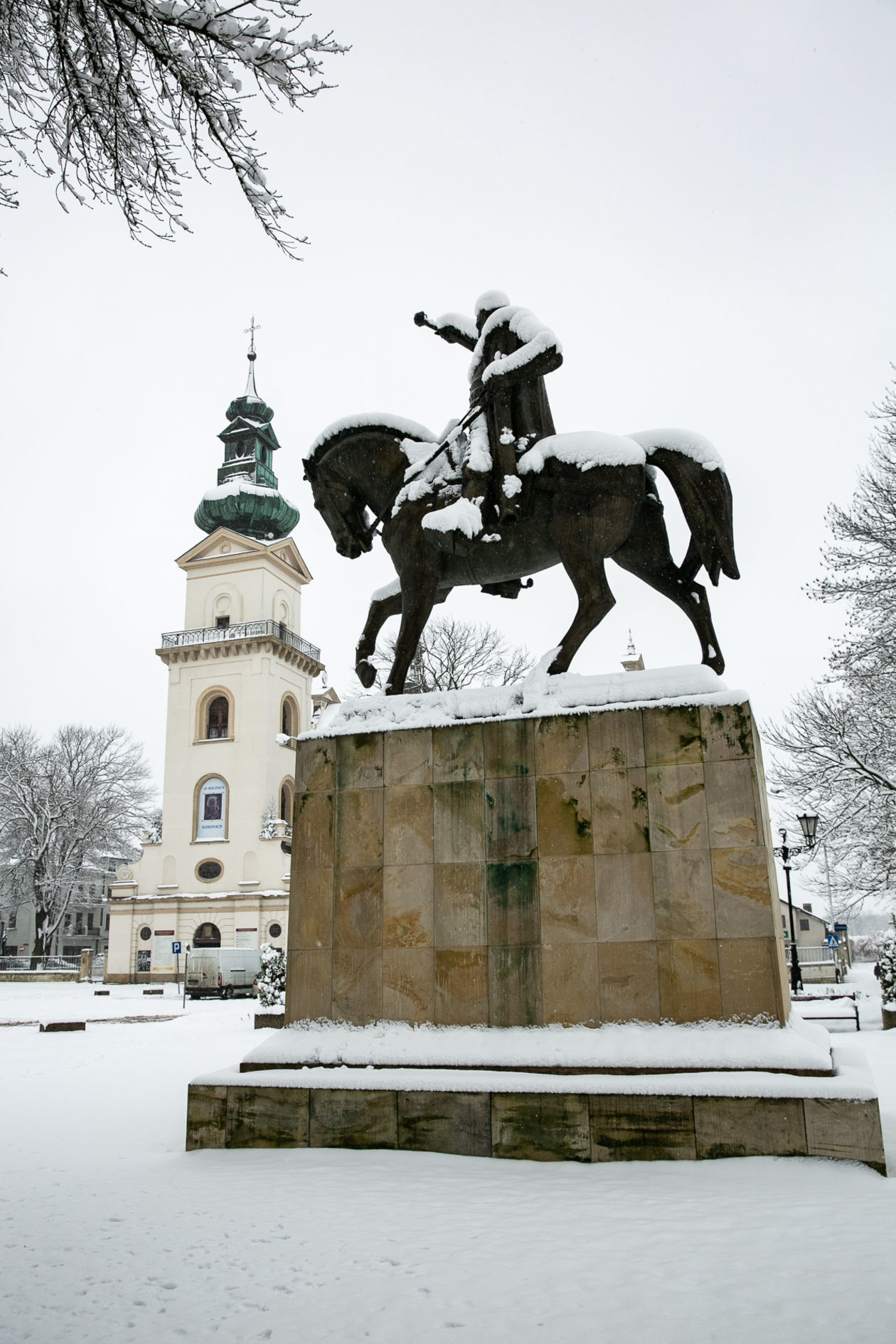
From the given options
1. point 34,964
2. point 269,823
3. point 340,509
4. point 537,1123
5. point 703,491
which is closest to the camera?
point 537,1123

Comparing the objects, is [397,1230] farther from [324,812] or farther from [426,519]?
[426,519]

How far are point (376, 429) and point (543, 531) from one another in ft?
6.03

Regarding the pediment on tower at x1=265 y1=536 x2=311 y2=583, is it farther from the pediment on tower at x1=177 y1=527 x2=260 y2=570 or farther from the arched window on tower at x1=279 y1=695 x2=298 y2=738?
the arched window on tower at x1=279 y1=695 x2=298 y2=738

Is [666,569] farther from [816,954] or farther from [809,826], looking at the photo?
[816,954]

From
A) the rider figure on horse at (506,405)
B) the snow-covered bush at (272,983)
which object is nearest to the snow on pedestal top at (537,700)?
the rider figure on horse at (506,405)

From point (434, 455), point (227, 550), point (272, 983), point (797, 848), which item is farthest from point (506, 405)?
point (227, 550)

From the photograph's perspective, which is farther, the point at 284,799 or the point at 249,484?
the point at 249,484

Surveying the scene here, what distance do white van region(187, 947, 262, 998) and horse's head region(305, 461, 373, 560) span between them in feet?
82.1

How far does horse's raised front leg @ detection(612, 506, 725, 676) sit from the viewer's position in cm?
811

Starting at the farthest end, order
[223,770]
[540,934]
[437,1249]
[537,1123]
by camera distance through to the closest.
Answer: [223,770] < [540,934] < [537,1123] < [437,1249]

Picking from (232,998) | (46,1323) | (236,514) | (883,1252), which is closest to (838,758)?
(883,1252)

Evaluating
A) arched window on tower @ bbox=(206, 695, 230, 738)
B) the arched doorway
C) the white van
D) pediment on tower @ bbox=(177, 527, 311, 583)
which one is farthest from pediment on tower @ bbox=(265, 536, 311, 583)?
the white van

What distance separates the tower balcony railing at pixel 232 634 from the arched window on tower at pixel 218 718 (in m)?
3.15

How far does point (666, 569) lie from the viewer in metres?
8.18
